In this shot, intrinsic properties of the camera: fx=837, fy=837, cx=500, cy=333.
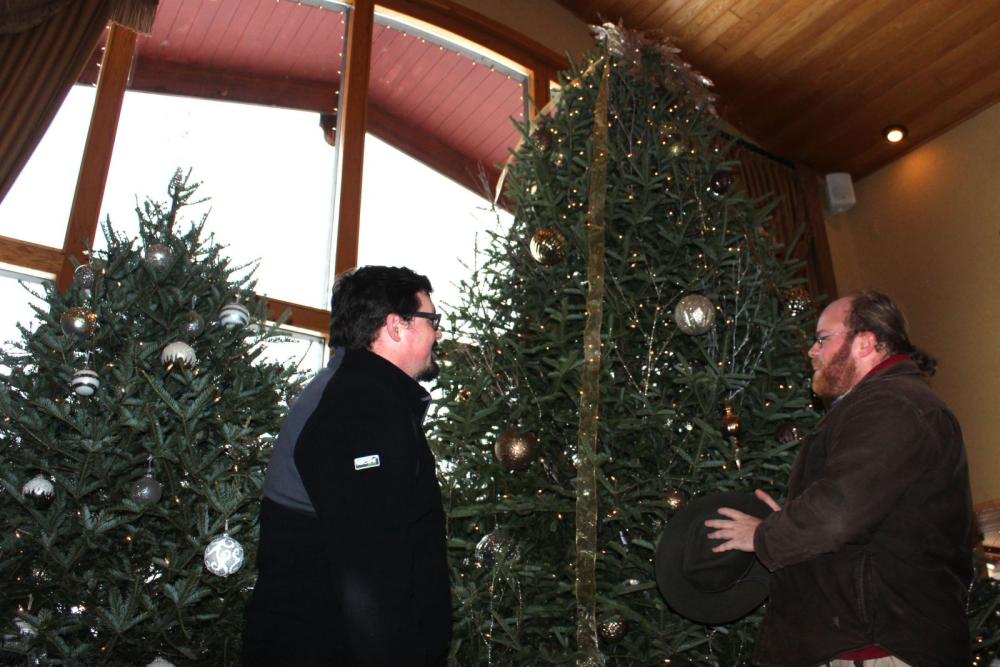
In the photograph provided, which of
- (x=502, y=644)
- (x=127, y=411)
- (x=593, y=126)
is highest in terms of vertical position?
(x=593, y=126)

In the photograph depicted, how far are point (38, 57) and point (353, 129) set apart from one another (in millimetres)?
1812

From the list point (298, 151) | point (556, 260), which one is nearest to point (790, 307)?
point (556, 260)

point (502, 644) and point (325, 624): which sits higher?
point (325, 624)

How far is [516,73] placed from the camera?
6.36 meters

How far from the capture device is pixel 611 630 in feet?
8.43

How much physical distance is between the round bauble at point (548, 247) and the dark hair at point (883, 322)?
1250mm

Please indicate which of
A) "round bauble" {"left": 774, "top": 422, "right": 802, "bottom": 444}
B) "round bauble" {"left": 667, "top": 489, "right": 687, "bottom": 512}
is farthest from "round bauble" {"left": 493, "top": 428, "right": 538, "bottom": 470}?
"round bauble" {"left": 774, "top": 422, "right": 802, "bottom": 444}

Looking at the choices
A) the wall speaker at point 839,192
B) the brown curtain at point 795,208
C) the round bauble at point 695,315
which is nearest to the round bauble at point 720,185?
the round bauble at point 695,315

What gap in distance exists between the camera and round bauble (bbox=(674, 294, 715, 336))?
2963mm

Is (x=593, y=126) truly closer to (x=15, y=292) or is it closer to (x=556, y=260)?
(x=556, y=260)

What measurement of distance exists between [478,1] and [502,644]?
507cm

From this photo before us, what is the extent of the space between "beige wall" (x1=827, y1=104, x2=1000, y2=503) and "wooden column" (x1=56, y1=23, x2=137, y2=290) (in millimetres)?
5907

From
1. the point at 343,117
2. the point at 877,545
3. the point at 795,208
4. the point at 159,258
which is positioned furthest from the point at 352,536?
the point at 795,208

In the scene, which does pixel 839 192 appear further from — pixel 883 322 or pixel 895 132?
pixel 883 322
